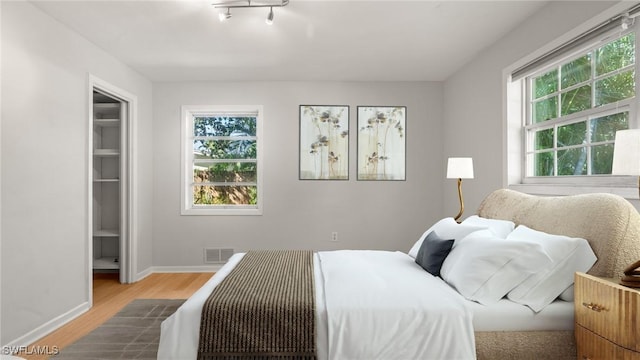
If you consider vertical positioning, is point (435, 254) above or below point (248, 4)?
below

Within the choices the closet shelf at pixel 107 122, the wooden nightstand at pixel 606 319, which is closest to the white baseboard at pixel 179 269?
the closet shelf at pixel 107 122

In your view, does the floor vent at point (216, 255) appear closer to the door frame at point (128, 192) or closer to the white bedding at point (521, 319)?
the door frame at point (128, 192)

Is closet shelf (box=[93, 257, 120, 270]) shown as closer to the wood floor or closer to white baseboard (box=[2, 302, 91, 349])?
the wood floor

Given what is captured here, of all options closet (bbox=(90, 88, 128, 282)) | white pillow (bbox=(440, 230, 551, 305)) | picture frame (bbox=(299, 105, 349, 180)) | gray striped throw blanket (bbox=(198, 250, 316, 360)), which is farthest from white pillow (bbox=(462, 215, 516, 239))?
closet (bbox=(90, 88, 128, 282))

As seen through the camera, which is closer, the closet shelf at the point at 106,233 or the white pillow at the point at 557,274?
the white pillow at the point at 557,274

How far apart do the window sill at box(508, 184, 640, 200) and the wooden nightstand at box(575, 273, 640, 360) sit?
A: 747mm

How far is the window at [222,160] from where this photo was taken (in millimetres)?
5164

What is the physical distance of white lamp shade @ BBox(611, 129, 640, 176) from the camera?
1.58 m

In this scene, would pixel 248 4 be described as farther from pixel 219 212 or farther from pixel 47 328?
pixel 47 328

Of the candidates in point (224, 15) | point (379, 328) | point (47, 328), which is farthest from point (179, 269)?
point (379, 328)

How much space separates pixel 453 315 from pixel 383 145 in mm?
3456

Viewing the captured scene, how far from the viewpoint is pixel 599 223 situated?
2.00 metres

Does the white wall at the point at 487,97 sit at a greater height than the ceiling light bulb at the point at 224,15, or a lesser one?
lesser

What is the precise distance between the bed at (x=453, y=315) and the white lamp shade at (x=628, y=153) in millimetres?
469
